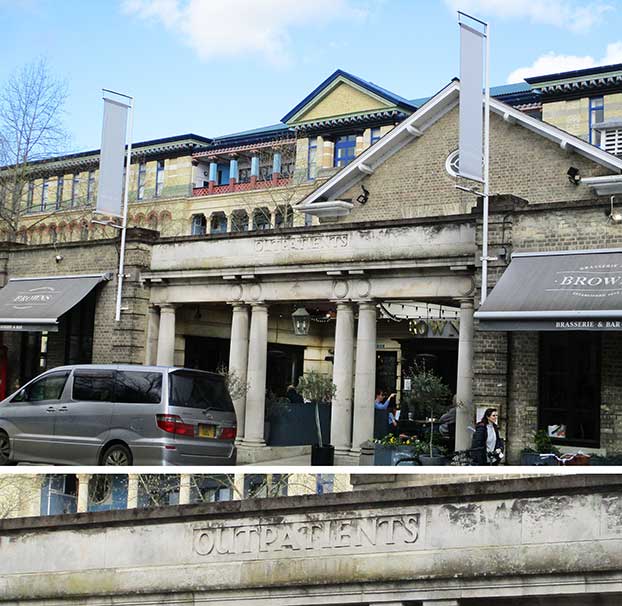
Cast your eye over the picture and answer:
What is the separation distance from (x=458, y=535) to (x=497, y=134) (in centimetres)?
1649

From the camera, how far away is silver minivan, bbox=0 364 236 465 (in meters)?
14.5

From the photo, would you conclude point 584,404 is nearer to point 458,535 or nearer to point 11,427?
point 458,535

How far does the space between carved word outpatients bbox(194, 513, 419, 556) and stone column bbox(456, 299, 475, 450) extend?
717cm

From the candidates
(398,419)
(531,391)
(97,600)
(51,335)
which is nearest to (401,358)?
(398,419)

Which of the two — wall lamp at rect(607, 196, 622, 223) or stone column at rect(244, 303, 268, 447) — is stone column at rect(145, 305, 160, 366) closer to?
stone column at rect(244, 303, 268, 447)

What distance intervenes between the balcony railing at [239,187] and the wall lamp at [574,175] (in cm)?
2751

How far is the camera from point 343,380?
20031 mm

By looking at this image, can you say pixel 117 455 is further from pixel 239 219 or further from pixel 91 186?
pixel 91 186

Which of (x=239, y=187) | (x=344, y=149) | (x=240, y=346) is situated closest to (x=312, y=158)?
(x=344, y=149)

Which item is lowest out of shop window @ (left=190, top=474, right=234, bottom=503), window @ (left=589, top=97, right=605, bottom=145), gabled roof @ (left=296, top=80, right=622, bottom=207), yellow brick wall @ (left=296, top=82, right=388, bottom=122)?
shop window @ (left=190, top=474, right=234, bottom=503)

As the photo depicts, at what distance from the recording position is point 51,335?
25531mm

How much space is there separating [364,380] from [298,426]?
12.1 feet

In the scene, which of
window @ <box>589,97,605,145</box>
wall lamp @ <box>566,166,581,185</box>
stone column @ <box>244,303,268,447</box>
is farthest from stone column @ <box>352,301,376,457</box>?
window @ <box>589,97,605,145</box>

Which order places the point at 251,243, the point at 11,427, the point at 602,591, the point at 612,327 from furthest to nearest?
the point at 251,243, the point at 11,427, the point at 612,327, the point at 602,591
